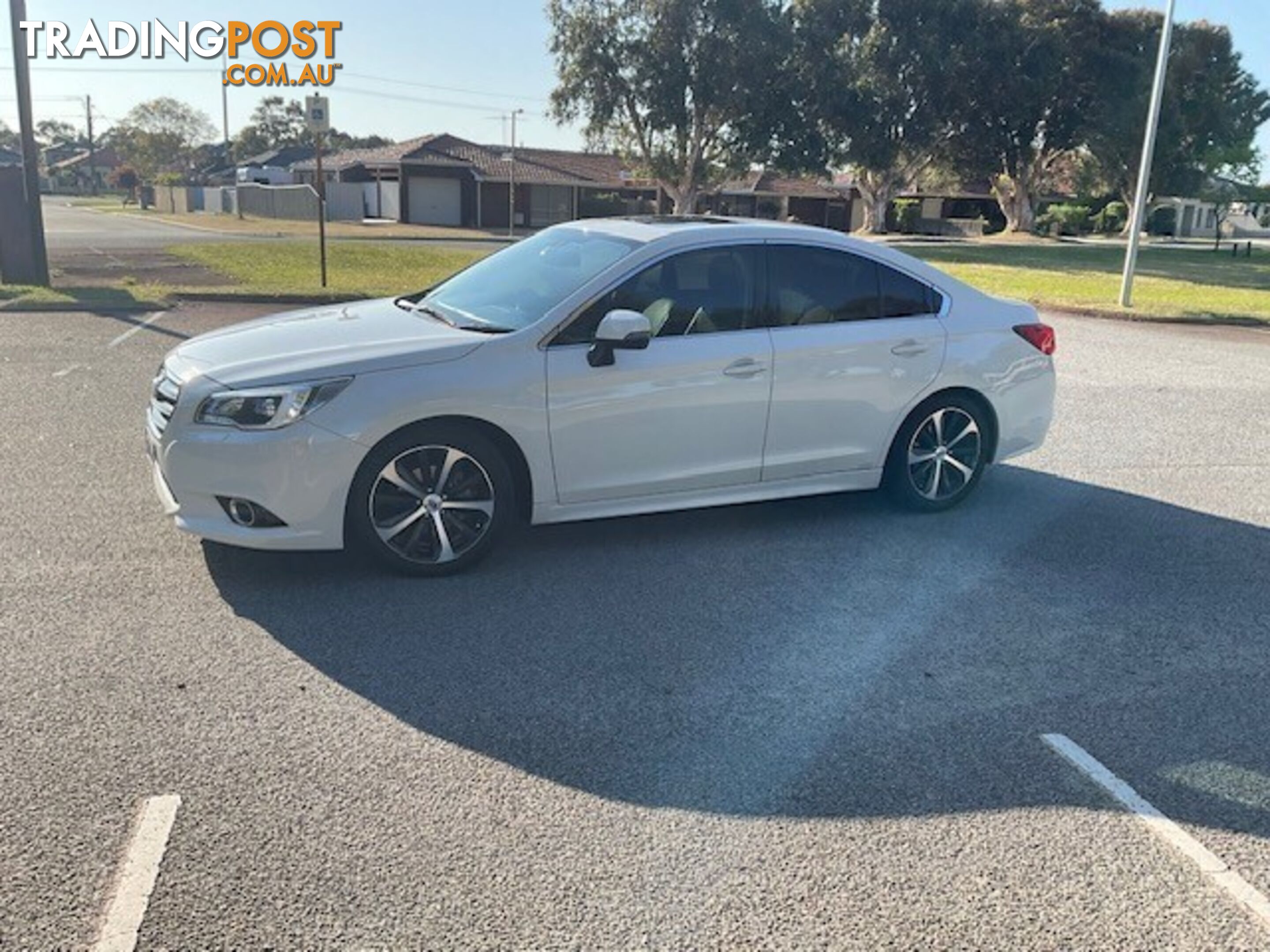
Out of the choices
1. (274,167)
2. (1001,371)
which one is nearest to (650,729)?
(1001,371)

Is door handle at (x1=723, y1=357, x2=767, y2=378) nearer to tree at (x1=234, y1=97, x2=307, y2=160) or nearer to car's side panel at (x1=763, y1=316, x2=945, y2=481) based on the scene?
car's side panel at (x1=763, y1=316, x2=945, y2=481)

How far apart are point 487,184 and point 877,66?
21.6m

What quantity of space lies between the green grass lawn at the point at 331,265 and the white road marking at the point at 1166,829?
11.2m

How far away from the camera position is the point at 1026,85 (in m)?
44.7

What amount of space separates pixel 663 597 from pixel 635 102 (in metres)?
42.5

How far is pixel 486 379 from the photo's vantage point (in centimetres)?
485

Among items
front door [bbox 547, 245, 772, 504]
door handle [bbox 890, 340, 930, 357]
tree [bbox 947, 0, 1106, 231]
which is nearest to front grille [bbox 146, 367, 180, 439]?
front door [bbox 547, 245, 772, 504]

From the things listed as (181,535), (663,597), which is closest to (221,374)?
(181,535)

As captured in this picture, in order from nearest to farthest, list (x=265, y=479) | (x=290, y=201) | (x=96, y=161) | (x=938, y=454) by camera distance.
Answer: (x=265, y=479), (x=938, y=454), (x=290, y=201), (x=96, y=161)

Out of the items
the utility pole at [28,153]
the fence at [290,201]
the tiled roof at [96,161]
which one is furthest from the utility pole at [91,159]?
the utility pole at [28,153]

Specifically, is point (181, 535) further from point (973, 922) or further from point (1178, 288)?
point (1178, 288)

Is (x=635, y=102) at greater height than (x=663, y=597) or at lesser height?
greater

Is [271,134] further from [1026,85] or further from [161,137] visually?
[1026,85]

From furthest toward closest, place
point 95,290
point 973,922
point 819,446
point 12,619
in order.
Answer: point 95,290, point 819,446, point 12,619, point 973,922
